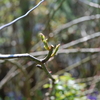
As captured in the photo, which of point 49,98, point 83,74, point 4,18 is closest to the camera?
point 49,98

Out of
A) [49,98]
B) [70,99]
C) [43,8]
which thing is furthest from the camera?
[43,8]

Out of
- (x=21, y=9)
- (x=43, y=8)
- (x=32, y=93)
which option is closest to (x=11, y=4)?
(x=21, y=9)

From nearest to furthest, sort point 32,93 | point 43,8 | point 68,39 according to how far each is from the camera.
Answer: point 32,93 → point 43,8 → point 68,39

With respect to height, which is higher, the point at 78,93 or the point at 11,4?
the point at 11,4

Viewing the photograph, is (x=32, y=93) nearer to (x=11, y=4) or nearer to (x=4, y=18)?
(x=4, y=18)

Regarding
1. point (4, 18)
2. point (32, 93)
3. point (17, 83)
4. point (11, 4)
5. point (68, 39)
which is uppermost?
point (11, 4)

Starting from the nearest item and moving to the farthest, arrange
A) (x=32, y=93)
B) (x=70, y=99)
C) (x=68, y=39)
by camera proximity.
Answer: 1. (x=70, y=99)
2. (x=32, y=93)
3. (x=68, y=39)

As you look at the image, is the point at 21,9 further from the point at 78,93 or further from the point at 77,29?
the point at 78,93

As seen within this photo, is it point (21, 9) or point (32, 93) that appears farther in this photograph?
point (21, 9)

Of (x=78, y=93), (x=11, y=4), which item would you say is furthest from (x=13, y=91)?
(x=78, y=93)

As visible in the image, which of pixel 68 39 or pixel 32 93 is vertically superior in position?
pixel 68 39
